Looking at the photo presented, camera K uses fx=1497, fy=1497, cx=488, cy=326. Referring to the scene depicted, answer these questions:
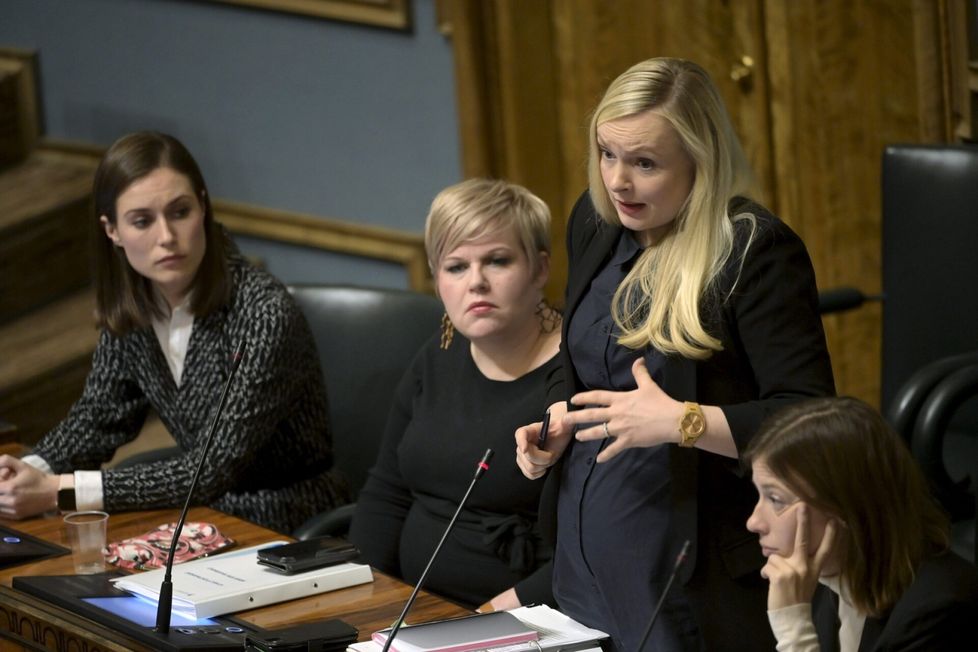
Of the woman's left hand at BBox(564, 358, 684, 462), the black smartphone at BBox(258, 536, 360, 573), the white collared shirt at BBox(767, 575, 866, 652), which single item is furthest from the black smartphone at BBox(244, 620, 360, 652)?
the white collared shirt at BBox(767, 575, 866, 652)

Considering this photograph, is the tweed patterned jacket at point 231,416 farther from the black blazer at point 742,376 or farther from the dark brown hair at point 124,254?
the black blazer at point 742,376

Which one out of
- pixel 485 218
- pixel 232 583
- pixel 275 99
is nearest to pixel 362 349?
pixel 485 218

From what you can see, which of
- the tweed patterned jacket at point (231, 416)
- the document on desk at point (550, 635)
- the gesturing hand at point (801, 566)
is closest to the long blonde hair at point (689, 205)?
the gesturing hand at point (801, 566)

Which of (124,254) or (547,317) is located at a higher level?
(124,254)

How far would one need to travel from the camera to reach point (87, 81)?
17.7ft

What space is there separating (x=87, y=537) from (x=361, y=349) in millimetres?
820

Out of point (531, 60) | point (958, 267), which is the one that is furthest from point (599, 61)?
point (958, 267)

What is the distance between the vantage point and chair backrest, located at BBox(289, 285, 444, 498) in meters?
3.02

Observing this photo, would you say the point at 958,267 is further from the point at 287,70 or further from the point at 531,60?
the point at 287,70

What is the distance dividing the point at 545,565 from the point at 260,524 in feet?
2.32

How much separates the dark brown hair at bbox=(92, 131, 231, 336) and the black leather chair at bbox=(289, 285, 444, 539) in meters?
0.32

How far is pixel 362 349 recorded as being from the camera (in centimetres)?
307

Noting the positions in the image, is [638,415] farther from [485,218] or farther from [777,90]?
[777,90]

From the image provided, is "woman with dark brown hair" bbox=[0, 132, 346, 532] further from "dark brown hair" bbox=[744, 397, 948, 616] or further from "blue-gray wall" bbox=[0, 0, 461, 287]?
"blue-gray wall" bbox=[0, 0, 461, 287]
